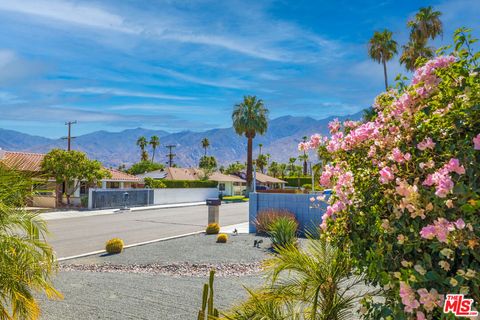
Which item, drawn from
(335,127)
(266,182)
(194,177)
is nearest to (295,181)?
(266,182)

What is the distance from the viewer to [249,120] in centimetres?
5578

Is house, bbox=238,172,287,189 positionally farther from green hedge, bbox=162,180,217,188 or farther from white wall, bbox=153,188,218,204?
white wall, bbox=153,188,218,204

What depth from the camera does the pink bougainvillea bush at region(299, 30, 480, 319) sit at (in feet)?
7.78

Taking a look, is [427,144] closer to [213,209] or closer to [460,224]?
[460,224]

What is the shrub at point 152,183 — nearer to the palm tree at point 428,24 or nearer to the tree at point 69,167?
the tree at point 69,167

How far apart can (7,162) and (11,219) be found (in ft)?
2.98

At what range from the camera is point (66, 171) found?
109ft

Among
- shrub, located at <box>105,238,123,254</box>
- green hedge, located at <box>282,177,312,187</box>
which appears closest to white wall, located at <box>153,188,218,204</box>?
shrub, located at <box>105,238,123,254</box>

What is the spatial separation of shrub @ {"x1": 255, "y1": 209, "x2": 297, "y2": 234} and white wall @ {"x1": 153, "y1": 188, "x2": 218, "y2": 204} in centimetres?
2409

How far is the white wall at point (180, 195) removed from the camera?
41312mm

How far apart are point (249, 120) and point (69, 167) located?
90.4 feet

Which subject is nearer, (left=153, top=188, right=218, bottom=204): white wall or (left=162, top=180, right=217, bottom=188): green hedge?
(left=153, top=188, right=218, bottom=204): white wall

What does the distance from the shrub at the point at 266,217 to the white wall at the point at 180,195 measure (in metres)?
24.1

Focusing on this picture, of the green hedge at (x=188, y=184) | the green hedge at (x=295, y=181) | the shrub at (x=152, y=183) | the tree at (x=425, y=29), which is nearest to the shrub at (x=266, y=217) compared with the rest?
the tree at (x=425, y=29)
